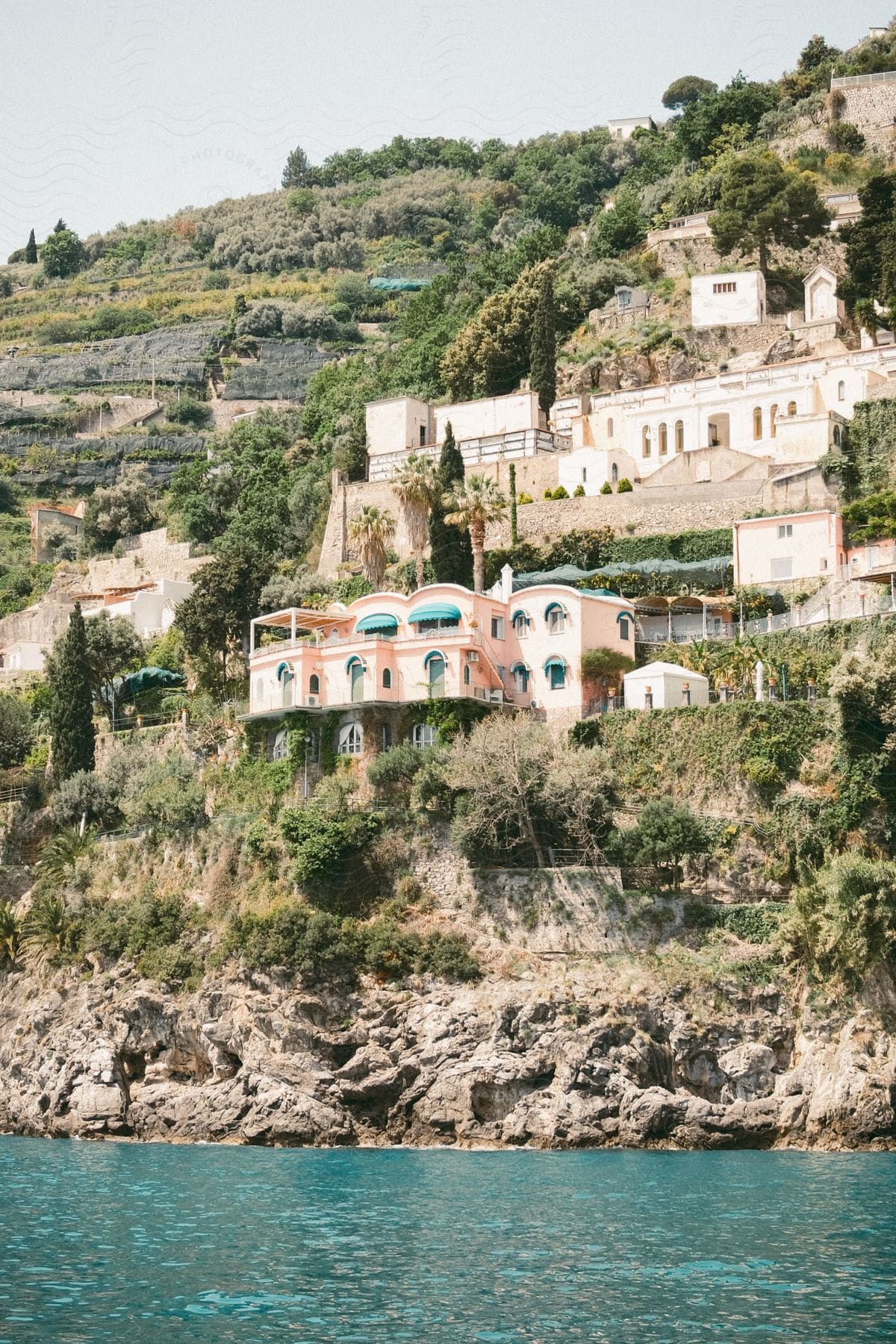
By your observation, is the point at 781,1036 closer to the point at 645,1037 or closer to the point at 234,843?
the point at 645,1037

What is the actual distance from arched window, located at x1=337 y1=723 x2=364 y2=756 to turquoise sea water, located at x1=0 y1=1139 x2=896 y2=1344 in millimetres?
15119

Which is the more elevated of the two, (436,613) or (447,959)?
(436,613)

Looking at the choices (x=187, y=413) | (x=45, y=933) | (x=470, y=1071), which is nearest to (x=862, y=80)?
(x=187, y=413)

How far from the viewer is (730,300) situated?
253ft

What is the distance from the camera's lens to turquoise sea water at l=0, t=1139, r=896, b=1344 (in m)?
23.3

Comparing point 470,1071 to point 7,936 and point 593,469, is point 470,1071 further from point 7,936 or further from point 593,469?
point 593,469

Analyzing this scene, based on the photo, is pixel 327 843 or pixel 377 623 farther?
pixel 377 623

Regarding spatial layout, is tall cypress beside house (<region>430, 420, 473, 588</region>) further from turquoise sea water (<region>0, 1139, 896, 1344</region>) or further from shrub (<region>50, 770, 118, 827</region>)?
turquoise sea water (<region>0, 1139, 896, 1344</region>)

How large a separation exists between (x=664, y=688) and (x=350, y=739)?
9609mm

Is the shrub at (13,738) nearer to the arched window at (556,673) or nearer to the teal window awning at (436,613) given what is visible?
the teal window awning at (436,613)

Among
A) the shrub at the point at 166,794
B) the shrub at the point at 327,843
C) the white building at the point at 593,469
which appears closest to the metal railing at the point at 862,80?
the white building at the point at 593,469

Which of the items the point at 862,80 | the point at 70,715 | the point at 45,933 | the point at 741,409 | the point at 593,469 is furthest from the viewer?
the point at 862,80

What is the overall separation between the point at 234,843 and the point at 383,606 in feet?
30.9

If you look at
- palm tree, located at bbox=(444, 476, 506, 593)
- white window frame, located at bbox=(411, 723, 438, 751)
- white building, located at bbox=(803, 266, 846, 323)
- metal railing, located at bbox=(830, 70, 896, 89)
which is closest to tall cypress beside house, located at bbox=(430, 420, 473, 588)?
palm tree, located at bbox=(444, 476, 506, 593)
